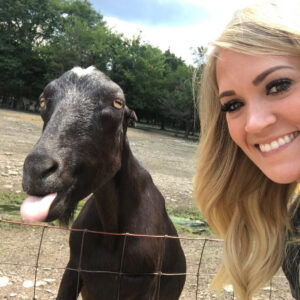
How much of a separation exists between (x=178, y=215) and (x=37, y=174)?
16.6ft

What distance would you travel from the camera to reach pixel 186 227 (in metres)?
5.67

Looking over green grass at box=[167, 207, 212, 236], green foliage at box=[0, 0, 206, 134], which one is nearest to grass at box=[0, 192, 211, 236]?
green grass at box=[167, 207, 212, 236]

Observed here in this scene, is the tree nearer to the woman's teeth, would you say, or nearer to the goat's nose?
the goat's nose

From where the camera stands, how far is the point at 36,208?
149cm

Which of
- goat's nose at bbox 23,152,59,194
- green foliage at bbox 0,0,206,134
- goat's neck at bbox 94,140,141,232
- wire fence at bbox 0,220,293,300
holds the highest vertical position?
green foliage at bbox 0,0,206,134

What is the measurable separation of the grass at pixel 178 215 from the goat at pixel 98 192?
2851 millimetres

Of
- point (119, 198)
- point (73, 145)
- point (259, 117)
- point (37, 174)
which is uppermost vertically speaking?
point (259, 117)

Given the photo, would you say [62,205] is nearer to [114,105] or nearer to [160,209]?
[114,105]

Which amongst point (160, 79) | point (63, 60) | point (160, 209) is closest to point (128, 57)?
point (160, 79)

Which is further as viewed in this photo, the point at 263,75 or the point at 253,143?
the point at 253,143

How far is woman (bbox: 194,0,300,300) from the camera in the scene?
1.36 m

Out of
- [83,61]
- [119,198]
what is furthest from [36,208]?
[83,61]

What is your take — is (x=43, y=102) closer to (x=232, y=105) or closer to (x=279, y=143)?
(x=232, y=105)

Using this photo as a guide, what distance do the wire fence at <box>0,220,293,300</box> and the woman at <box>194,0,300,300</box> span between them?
0.94m
